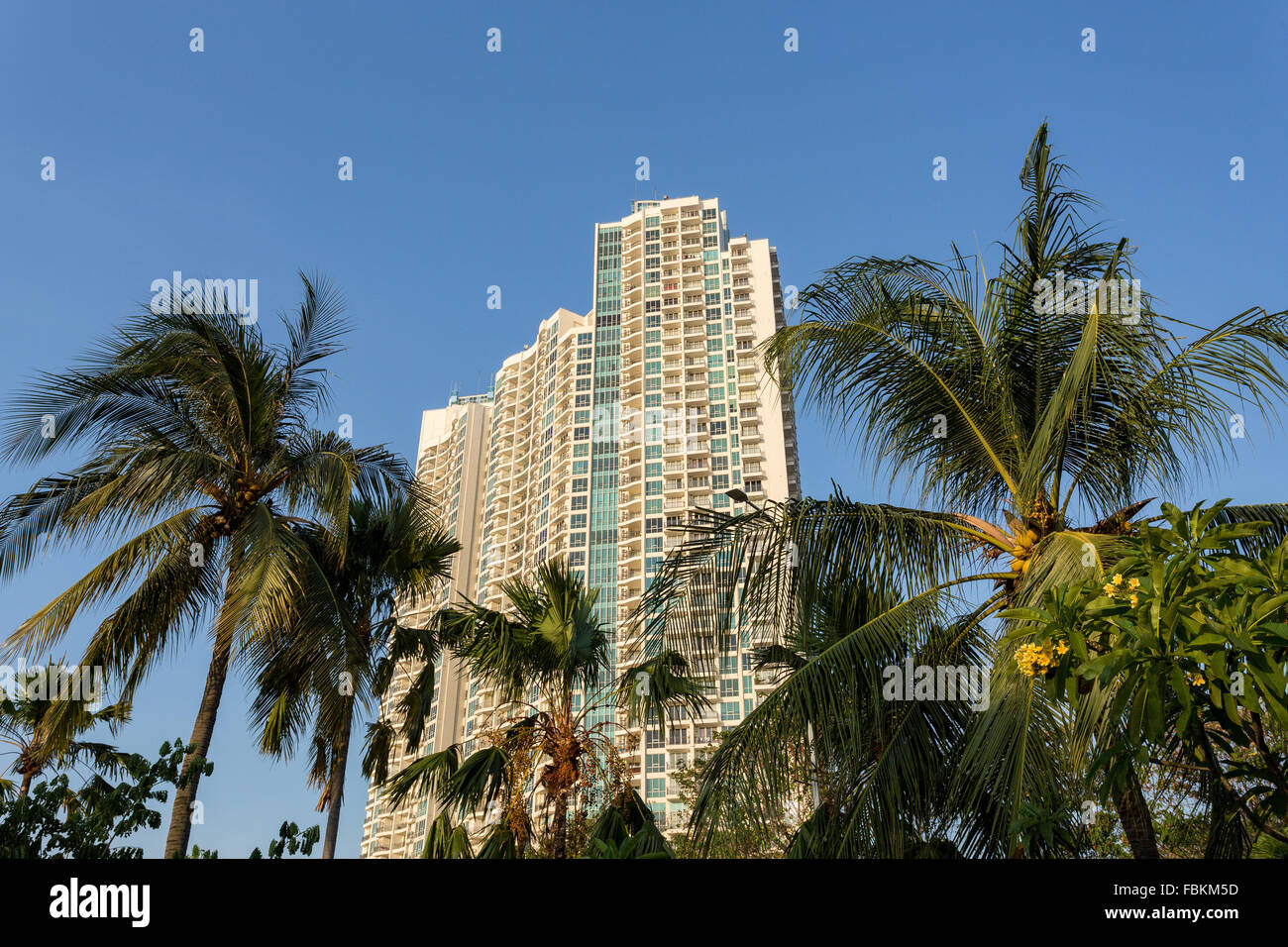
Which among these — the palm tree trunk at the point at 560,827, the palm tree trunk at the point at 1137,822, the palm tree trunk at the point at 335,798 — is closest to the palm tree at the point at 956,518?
the palm tree trunk at the point at 1137,822

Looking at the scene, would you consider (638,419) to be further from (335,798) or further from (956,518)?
(956,518)

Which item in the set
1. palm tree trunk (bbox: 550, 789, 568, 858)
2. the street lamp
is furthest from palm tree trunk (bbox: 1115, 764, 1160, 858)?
palm tree trunk (bbox: 550, 789, 568, 858)

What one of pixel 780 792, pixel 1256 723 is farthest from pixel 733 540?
pixel 1256 723

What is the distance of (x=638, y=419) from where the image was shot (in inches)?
→ 3570

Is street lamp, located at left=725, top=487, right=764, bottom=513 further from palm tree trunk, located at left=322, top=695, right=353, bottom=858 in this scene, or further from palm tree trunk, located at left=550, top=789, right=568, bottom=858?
palm tree trunk, located at left=322, top=695, right=353, bottom=858

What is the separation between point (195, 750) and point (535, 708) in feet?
12.2

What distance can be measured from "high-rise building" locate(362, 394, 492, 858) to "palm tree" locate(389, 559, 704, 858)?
2541 inches

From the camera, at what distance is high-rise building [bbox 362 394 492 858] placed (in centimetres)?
8862

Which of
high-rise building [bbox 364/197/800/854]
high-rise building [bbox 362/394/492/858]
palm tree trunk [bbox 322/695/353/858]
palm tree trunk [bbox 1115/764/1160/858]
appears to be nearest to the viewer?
palm tree trunk [bbox 1115/764/1160/858]

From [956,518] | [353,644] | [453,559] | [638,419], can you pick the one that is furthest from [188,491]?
[638,419]

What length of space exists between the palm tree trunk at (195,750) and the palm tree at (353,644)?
0.84m

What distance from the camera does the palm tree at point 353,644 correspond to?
36.3ft

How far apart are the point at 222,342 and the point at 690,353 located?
270ft
